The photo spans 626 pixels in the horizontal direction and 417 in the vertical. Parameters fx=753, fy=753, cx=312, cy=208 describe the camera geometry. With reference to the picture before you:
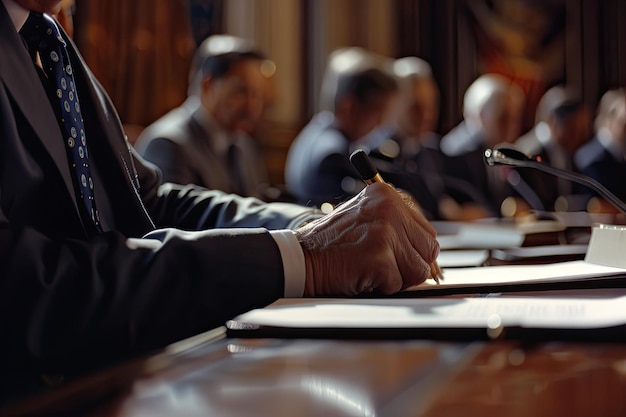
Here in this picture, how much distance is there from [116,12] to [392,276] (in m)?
3.37

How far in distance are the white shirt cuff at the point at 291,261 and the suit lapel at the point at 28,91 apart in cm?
27

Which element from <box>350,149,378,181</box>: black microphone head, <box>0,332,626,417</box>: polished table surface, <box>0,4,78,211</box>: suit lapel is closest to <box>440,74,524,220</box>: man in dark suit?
<box>350,149,378,181</box>: black microphone head

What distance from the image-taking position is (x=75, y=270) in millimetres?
663

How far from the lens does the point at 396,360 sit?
1.89 feet

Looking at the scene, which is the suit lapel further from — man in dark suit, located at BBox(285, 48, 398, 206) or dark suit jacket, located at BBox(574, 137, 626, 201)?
dark suit jacket, located at BBox(574, 137, 626, 201)

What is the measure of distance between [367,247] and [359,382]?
349 mm

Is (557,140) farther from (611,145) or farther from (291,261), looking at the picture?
(291,261)

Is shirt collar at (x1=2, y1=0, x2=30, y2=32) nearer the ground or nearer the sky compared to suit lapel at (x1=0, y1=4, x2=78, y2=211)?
nearer the sky

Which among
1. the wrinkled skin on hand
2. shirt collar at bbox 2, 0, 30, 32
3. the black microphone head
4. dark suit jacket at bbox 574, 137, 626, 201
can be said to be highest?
shirt collar at bbox 2, 0, 30, 32

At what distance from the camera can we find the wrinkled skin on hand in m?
0.84

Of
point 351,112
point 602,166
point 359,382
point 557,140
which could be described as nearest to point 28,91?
point 359,382

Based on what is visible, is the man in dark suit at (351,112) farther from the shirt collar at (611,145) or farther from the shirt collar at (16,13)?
the shirt collar at (16,13)

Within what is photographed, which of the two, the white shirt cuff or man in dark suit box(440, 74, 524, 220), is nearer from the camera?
the white shirt cuff

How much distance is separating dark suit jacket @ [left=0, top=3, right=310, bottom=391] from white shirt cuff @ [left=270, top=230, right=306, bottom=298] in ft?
0.05
